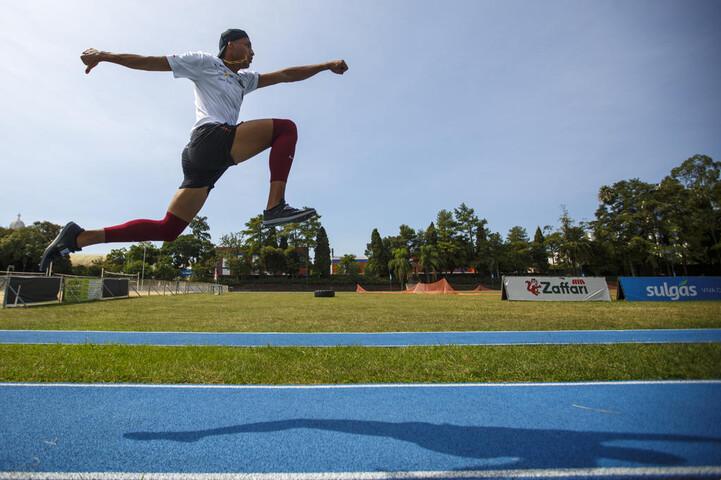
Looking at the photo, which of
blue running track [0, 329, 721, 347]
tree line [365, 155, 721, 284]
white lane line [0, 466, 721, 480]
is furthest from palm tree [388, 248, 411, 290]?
white lane line [0, 466, 721, 480]

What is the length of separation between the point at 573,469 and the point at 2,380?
22.1 ft

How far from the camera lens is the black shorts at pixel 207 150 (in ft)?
10.2

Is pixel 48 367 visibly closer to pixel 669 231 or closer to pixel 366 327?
pixel 366 327

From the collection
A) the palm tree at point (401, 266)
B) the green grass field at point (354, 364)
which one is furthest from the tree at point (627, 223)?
the green grass field at point (354, 364)

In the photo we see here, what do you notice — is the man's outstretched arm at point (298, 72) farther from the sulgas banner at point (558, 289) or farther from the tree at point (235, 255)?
the tree at point (235, 255)

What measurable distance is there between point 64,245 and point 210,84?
2.11 meters

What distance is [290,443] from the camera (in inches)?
116

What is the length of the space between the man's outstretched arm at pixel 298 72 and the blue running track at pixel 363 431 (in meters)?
3.46

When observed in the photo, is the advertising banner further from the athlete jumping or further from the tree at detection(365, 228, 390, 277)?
the tree at detection(365, 228, 390, 277)

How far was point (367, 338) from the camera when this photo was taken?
343 inches

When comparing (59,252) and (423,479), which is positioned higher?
(59,252)

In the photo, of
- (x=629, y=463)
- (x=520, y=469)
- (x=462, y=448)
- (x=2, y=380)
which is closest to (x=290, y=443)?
(x=462, y=448)

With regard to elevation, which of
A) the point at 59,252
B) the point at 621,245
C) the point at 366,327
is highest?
the point at 621,245

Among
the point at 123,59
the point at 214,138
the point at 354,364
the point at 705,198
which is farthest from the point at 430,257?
the point at 123,59
